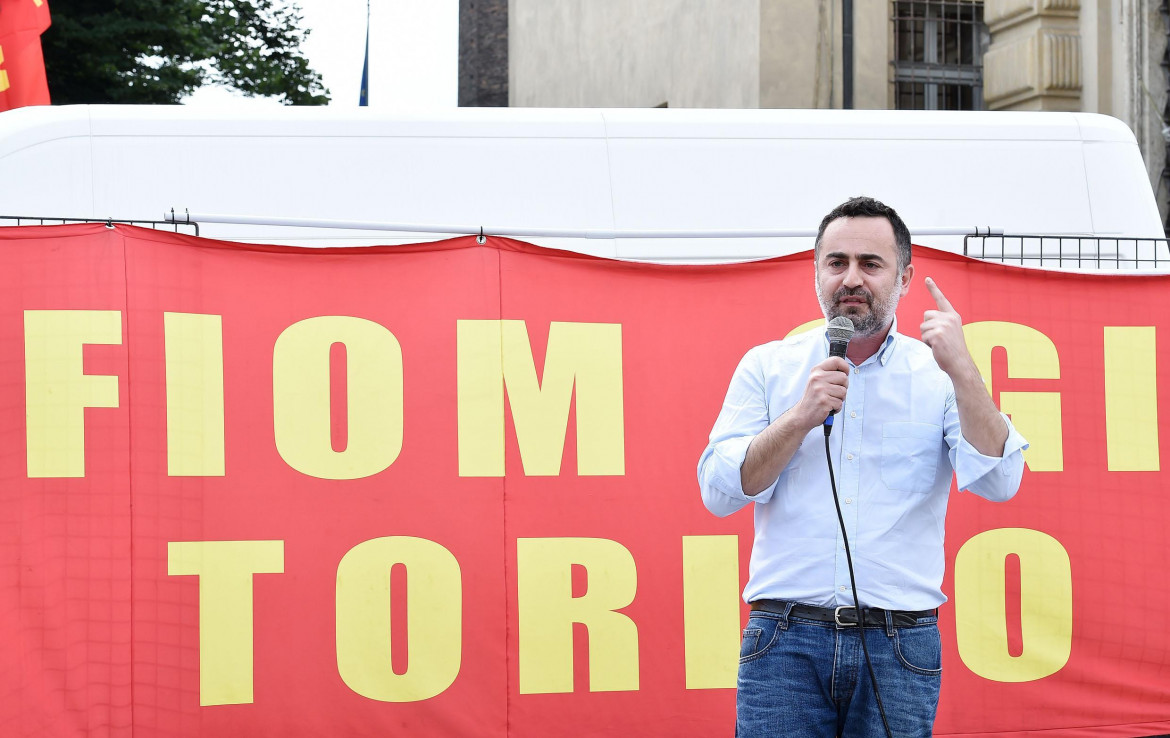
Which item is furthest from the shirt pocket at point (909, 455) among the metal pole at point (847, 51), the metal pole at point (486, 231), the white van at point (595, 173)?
the metal pole at point (847, 51)

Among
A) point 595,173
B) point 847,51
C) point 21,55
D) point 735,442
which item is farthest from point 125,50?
point 735,442

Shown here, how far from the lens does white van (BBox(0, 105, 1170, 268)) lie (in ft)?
18.8

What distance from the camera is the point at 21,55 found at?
955 cm

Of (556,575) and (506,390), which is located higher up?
(506,390)

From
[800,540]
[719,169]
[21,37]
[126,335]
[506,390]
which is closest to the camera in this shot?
[800,540]

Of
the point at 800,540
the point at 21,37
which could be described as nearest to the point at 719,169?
the point at 800,540

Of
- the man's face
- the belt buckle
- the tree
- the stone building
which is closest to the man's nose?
the man's face

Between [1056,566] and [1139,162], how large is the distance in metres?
2.31

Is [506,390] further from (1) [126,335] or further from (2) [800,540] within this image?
(2) [800,540]

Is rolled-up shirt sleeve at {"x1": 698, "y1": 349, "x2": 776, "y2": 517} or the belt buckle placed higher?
rolled-up shirt sleeve at {"x1": 698, "y1": 349, "x2": 776, "y2": 517}

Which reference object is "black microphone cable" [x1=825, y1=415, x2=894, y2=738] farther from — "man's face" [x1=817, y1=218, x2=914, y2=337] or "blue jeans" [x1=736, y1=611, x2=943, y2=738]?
"man's face" [x1=817, y1=218, x2=914, y2=337]

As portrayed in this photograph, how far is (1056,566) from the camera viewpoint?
521 centimetres

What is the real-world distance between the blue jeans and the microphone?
19.0 inches

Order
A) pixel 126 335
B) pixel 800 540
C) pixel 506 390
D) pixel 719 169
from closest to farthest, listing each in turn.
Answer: pixel 800 540, pixel 126 335, pixel 506 390, pixel 719 169
